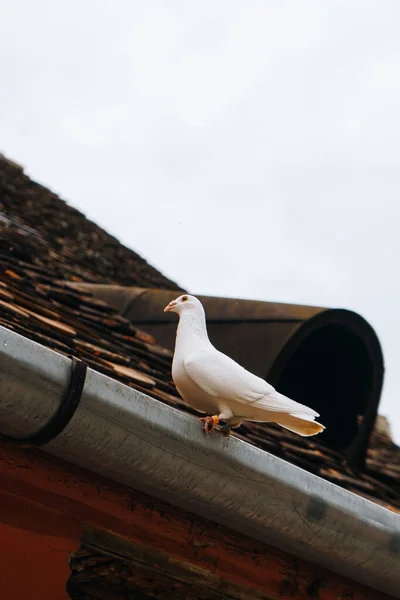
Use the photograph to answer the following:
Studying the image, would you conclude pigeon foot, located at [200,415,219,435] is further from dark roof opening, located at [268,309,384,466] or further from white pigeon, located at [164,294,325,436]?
dark roof opening, located at [268,309,384,466]

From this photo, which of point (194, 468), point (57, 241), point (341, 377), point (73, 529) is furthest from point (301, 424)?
point (57, 241)

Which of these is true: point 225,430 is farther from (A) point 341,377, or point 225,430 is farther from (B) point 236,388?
(A) point 341,377

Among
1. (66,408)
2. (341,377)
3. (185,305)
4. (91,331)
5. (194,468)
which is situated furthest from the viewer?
(341,377)

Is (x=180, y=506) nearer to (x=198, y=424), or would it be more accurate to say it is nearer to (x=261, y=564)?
(x=198, y=424)

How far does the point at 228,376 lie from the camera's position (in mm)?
2621

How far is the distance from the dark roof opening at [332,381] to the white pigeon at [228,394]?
5.97 feet

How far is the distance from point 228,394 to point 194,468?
0.22m

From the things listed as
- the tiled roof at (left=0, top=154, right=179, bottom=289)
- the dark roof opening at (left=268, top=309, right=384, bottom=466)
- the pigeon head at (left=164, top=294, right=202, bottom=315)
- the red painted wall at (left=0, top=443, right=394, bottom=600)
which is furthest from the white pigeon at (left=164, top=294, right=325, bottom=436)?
the tiled roof at (left=0, top=154, right=179, bottom=289)

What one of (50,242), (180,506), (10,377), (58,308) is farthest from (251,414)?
(50,242)

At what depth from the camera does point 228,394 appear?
261 cm

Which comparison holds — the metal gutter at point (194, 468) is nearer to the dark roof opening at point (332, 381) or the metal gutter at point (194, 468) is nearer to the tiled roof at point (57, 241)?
the dark roof opening at point (332, 381)

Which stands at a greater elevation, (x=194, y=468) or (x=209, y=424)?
(x=209, y=424)

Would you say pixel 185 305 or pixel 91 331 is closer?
→ pixel 185 305

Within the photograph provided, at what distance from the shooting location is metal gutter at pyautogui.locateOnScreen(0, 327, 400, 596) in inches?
92.0
